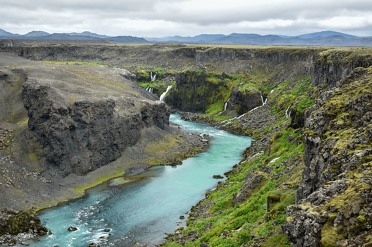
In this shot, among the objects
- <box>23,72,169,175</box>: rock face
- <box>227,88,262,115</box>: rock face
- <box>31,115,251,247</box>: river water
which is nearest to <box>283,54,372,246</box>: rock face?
<box>31,115,251,247</box>: river water

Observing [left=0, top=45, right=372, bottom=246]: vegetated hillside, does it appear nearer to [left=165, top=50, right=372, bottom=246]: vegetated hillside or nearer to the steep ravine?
[left=165, top=50, right=372, bottom=246]: vegetated hillside

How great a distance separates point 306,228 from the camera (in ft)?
76.5

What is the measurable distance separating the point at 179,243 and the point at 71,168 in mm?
41482

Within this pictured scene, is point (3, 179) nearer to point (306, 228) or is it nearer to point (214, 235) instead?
point (214, 235)

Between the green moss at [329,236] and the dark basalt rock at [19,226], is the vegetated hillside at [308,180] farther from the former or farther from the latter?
the dark basalt rock at [19,226]

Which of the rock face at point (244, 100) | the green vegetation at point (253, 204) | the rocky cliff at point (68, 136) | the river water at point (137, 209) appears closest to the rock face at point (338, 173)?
the green vegetation at point (253, 204)

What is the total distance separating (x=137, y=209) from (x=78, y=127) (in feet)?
95.2

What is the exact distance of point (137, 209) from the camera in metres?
70.4

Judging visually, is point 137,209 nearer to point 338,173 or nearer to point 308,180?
point 308,180

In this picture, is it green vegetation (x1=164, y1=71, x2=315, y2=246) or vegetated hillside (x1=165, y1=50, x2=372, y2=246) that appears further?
green vegetation (x1=164, y1=71, x2=315, y2=246)

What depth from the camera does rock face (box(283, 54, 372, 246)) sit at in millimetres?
21734

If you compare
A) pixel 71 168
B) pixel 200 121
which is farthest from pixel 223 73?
pixel 71 168

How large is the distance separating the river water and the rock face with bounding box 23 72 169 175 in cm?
1057

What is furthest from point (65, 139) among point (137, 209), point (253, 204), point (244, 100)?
point (244, 100)
